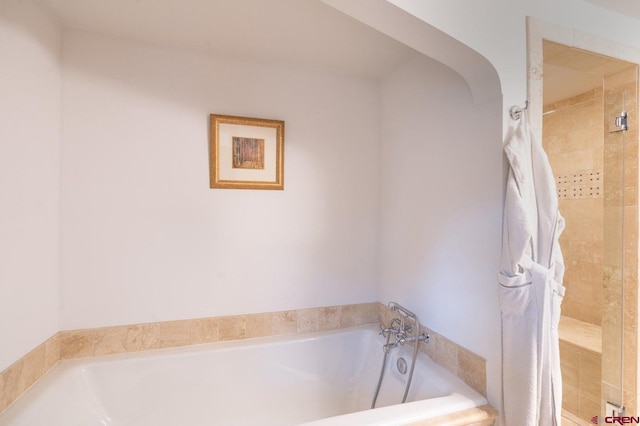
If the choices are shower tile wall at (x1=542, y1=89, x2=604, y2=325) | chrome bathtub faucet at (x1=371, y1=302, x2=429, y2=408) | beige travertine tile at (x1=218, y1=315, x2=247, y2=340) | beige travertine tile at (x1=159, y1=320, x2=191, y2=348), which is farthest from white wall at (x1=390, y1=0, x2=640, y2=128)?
beige travertine tile at (x1=159, y1=320, x2=191, y2=348)

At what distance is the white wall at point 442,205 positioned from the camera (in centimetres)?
142

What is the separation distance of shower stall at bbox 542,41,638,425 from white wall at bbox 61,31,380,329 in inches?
52.0

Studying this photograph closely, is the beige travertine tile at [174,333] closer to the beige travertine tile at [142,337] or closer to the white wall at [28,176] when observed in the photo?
the beige travertine tile at [142,337]

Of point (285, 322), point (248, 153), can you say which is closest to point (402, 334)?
point (285, 322)

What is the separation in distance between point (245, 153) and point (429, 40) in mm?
1245

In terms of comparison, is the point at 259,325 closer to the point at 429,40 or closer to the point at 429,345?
the point at 429,345

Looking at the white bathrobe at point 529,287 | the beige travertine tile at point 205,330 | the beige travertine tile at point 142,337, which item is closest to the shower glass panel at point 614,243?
the white bathrobe at point 529,287

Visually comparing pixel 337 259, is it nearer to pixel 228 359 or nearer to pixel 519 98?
pixel 228 359

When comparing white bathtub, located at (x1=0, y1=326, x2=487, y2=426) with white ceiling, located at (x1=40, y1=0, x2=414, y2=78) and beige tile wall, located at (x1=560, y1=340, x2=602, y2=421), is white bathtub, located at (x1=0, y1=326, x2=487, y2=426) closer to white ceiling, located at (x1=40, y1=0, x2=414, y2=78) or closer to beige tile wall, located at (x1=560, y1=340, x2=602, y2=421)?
beige tile wall, located at (x1=560, y1=340, x2=602, y2=421)

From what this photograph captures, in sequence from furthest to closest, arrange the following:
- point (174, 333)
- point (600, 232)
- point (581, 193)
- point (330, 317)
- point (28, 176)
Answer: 1. point (581, 193)
2. point (600, 232)
3. point (330, 317)
4. point (174, 333)
5. point (28, 176)

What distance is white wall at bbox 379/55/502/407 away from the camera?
1.42 meters

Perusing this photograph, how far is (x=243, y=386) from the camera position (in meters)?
1.95

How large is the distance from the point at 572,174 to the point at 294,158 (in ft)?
8.08

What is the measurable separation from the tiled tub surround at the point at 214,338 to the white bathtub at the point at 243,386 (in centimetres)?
5
